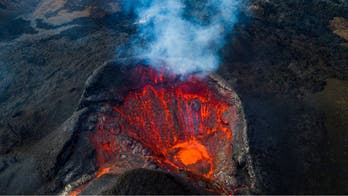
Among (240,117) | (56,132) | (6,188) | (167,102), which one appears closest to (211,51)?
(167,102)

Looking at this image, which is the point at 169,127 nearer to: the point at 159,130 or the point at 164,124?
the point at 164,124

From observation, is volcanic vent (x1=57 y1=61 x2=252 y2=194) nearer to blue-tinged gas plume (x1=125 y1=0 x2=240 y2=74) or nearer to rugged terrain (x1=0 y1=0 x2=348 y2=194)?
rugged terrain (x1=0 y1=0 x2=348 y2=194)

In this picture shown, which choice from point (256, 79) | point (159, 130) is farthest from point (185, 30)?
point (159, 130)

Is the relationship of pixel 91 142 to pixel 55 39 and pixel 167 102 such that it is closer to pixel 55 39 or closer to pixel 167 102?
pixel 167 102

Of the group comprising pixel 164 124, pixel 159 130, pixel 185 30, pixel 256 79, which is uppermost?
pixel 185 30

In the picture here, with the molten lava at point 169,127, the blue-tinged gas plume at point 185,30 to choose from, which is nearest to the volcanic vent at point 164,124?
the molten lava at point 169,127

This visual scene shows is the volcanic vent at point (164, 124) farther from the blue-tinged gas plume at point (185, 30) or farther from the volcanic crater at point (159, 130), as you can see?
the blue-tinged gas plume at point (185, 30)
